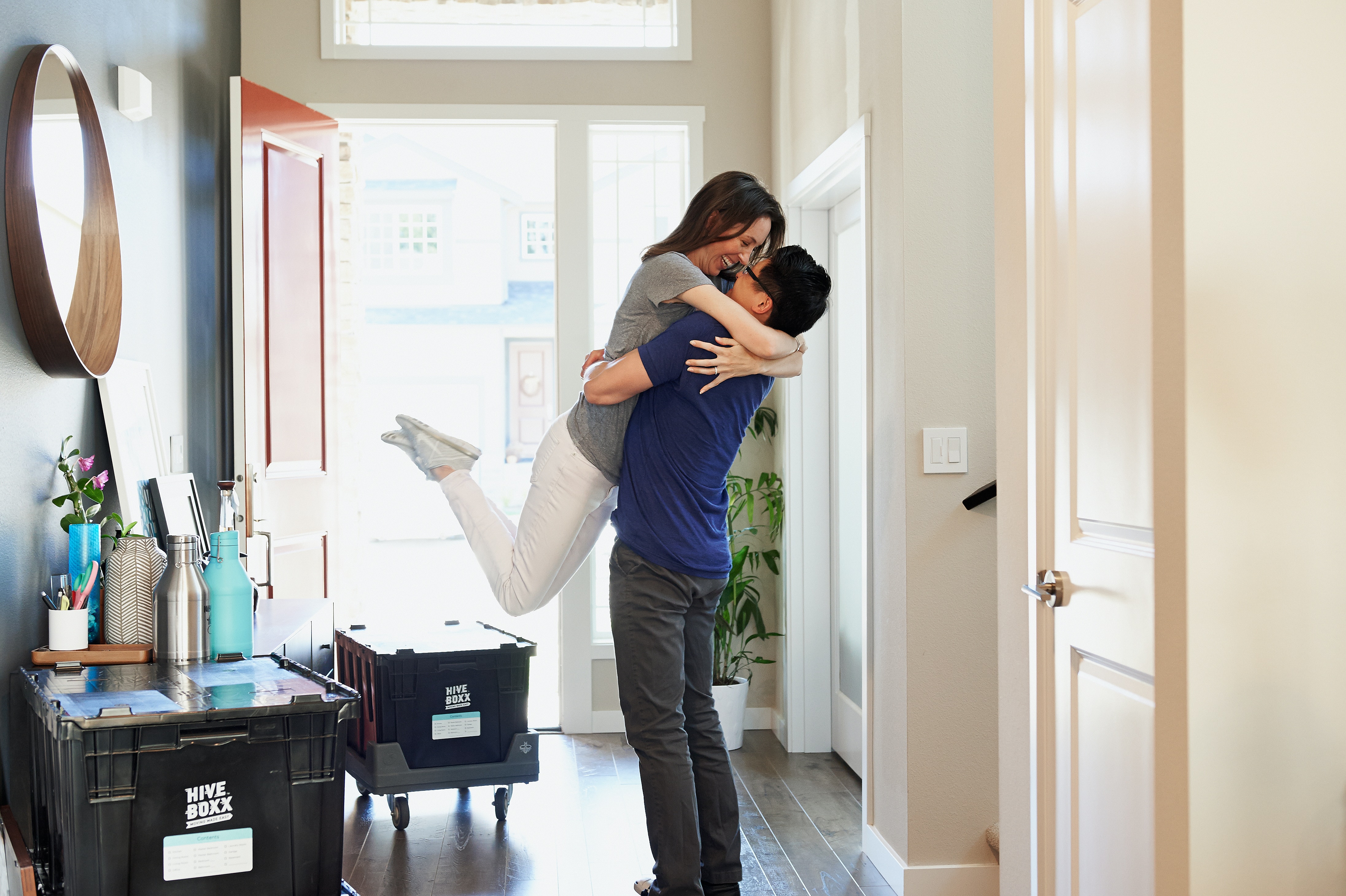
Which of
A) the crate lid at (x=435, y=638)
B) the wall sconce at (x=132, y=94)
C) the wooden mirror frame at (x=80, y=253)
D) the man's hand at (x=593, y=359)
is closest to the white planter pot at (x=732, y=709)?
the crate lid at (x=435, y=638)

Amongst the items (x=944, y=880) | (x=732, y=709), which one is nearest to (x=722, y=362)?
(x=944, y=880)

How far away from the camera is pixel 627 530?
2160mm

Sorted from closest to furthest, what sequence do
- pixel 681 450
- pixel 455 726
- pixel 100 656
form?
pixel 100 656
pixel 681 450
pixel 455 726

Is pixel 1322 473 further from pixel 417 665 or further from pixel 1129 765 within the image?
pixel 417 665

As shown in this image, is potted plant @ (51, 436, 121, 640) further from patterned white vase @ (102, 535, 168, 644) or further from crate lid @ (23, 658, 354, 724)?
crate lid @ (23, 658, 354, 724)

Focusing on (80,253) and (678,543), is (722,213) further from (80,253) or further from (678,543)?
(80,253)

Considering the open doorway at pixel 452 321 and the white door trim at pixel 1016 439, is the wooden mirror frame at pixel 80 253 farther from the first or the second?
the open doorway at pixel 452 321

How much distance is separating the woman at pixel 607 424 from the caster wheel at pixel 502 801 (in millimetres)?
777

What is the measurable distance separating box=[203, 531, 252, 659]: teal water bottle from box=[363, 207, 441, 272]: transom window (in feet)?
27.8

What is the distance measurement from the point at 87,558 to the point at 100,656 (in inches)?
8.6

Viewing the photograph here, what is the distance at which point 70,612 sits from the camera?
A: 2.03m

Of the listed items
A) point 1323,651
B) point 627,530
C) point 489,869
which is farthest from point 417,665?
point 1323,651

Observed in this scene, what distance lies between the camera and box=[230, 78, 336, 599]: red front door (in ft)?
11.0

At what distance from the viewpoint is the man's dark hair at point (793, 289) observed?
214cm
